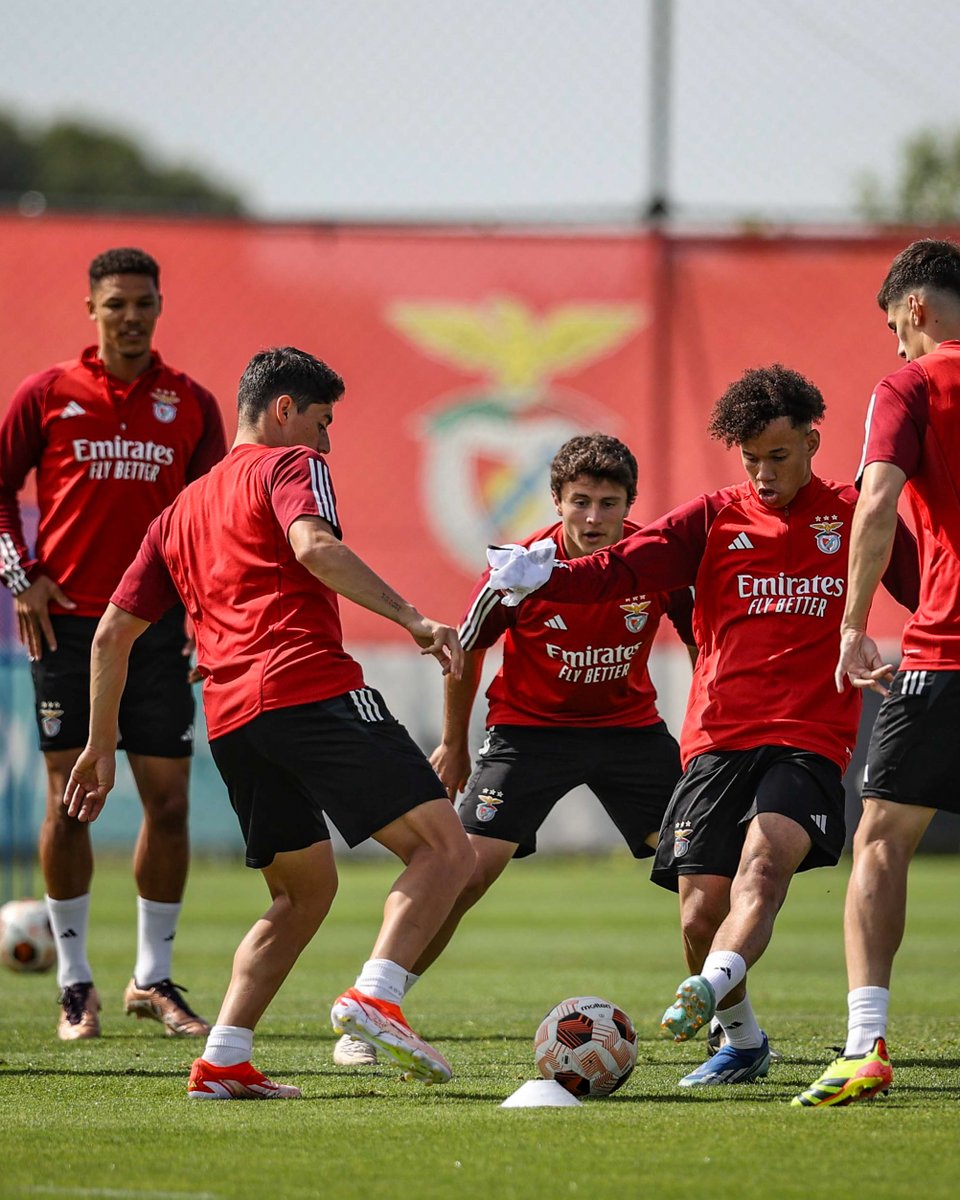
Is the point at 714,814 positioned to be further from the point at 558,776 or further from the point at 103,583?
the point at 103,583

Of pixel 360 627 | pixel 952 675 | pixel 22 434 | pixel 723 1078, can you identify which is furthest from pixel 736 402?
pixel 360 627

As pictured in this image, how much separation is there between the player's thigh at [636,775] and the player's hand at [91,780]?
6.30 ft

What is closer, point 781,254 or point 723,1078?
point 723,1078

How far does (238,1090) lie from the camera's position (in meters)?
5.62

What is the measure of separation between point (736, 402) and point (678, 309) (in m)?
11.9

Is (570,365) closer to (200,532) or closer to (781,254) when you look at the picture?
(781,254)

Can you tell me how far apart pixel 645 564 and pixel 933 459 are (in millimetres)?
1014

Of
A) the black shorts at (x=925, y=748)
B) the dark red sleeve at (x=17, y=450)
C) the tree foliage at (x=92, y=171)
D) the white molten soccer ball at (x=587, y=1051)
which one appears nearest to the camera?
the black shorts at (x=925, y=748)

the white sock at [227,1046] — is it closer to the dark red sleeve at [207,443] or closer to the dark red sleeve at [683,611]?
the dark red sleeve at [683,611]

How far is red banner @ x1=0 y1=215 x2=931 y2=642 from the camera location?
17.6 metres

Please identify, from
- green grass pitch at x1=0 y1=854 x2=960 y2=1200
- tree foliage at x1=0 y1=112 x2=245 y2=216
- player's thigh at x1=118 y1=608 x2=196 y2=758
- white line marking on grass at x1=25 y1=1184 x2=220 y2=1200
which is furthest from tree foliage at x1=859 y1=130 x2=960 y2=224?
tree foliage at x1=0 y1=112 x2=245 y2=216

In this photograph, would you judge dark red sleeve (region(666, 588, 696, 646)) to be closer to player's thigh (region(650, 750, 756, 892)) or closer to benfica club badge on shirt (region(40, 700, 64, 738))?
player's thigh (region(650, 750, 756, 892))

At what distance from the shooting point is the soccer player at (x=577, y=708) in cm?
689

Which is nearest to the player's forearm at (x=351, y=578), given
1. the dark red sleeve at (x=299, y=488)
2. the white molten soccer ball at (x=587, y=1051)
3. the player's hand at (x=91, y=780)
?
the dark red sleeve at (x=299, y=488)
